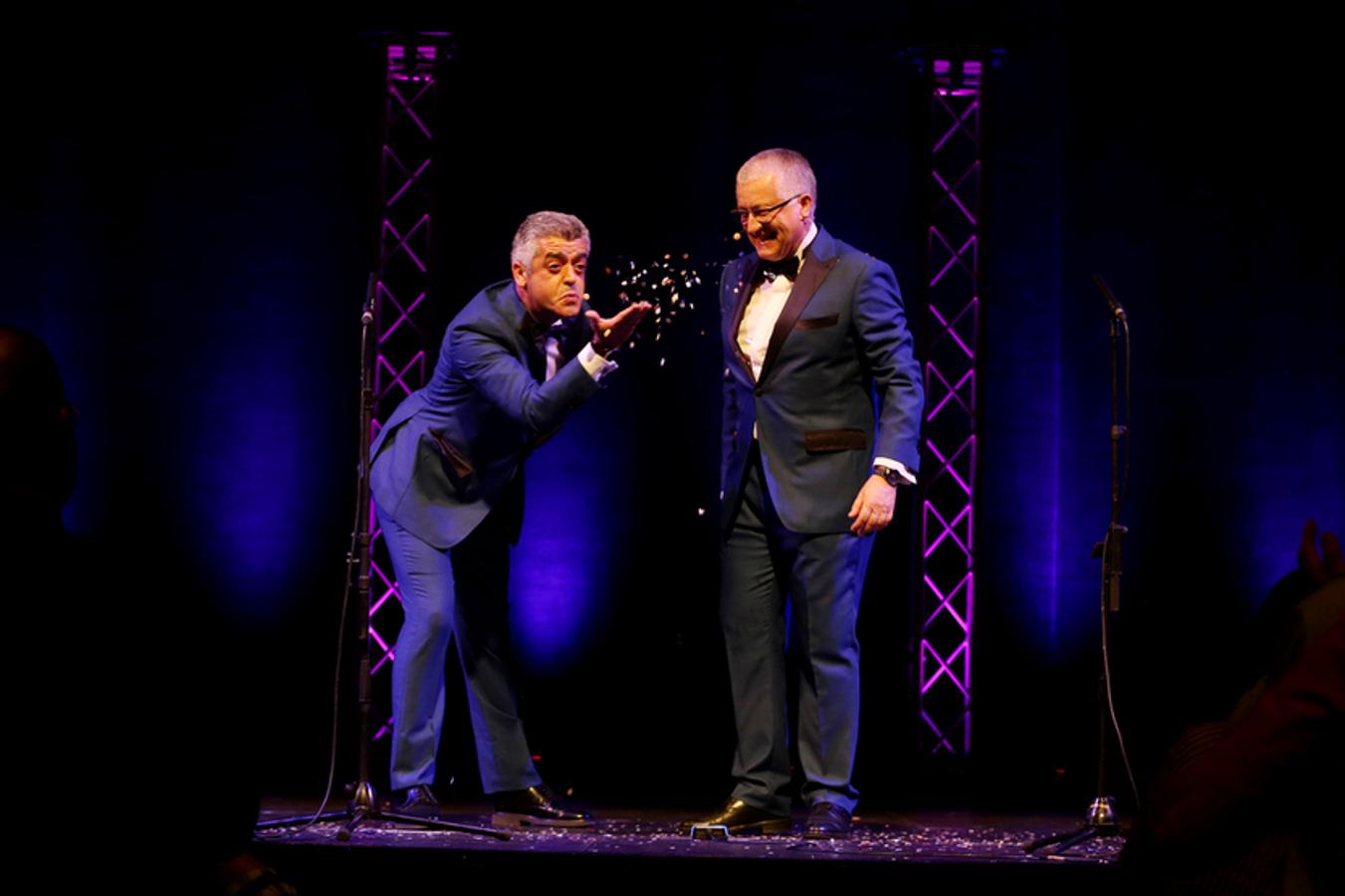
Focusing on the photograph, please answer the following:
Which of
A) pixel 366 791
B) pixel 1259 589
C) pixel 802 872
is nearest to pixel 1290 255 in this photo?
pixel 1259 589

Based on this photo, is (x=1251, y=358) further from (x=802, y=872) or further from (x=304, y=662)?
(x=304, y=662)

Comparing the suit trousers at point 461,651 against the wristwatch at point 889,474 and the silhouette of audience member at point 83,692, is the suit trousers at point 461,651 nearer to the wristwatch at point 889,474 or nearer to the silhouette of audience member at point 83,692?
the wristwatch at point 889,474

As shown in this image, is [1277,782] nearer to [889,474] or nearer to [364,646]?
[889,474]

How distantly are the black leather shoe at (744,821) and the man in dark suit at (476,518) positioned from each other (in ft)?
1.76

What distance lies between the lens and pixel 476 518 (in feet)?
17.0

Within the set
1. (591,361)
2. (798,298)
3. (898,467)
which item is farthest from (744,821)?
(798,298)

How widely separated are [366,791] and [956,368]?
3017mm

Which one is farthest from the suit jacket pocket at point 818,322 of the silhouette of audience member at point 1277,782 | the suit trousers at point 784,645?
the silhouette of audience member at point 1277,782

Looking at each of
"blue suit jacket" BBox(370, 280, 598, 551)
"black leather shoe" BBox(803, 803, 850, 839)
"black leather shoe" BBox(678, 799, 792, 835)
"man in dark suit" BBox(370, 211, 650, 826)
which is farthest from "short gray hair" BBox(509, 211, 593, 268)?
"black leather shoe" BBox(803, 803, 850, 839)

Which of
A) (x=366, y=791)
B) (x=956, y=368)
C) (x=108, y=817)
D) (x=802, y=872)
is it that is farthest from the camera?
(x=956, y=368)

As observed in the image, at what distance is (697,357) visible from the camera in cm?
689

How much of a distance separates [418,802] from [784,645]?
4.58 feet

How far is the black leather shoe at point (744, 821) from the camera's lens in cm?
477

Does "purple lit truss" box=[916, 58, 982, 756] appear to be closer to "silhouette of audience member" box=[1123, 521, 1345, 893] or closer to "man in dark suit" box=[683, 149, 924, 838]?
"man in dark suit" box=[683, 149, 924, 838]
